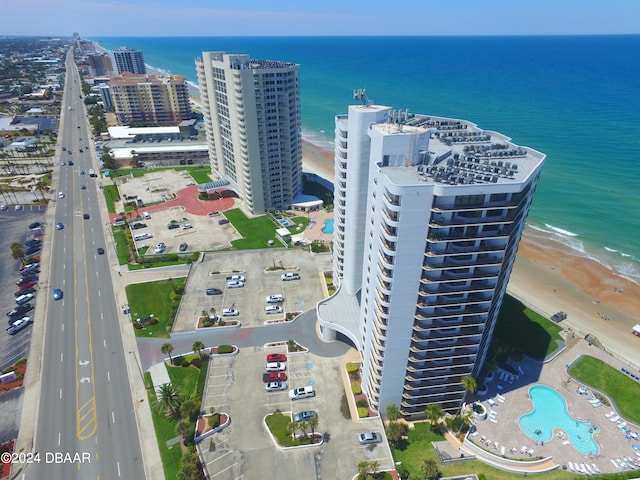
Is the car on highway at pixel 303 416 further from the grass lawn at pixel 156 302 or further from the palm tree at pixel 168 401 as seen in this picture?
the grass lawn at pixel 156 302

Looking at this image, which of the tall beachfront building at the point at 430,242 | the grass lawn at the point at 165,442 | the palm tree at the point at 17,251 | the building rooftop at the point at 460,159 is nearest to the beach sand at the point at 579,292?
the tall beachfront building at the point at 430,242

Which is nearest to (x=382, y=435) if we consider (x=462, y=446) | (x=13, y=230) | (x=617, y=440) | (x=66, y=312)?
(x=462, y=446)

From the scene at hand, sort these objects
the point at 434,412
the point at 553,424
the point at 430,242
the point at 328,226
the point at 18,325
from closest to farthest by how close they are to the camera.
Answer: the point at 430,242, the point at 434,412, the point at 553,424, the point at 18,325, the point at 328,226

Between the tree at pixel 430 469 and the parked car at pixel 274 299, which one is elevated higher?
the tree at pixel 430 469

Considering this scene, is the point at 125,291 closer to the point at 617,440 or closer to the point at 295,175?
the point at 295,175

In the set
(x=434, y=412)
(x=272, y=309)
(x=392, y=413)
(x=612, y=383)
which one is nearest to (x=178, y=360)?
(x=272, y=309)

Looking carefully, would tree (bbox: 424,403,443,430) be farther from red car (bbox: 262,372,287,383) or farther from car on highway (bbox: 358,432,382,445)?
red car (bbox: 262,372,287,383)

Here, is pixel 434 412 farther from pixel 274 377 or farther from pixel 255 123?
pixel 255 123
